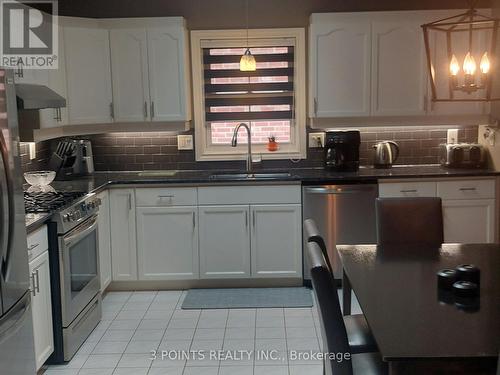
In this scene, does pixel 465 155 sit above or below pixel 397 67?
below

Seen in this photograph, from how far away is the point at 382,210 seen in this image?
129 inches

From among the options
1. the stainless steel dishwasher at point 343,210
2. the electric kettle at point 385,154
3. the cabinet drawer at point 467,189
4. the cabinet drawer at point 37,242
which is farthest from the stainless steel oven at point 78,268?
the cabinet drawer at point 467,189

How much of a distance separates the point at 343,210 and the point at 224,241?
0.96m

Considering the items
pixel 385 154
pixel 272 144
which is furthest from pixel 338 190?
pixel 272 144

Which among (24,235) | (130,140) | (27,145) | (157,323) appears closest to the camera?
(24,235)

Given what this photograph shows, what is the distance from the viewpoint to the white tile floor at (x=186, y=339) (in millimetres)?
3400

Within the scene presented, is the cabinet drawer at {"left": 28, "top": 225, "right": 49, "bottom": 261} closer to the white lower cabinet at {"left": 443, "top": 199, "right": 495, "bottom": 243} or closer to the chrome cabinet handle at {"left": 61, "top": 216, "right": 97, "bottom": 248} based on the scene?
the chrome cabinet handle at {"left": 61, "top": 216, "right": 97, "bottom": 248}

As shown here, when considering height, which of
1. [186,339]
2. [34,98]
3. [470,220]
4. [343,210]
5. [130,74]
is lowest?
[186,339]

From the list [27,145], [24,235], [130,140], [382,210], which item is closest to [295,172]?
[130,140]

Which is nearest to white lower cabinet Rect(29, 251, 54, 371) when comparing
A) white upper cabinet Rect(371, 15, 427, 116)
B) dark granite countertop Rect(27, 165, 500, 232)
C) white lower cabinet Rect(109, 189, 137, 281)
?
dark granite countertop Rect(27, 165, 500, 232)

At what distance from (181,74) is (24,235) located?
2.32 meters

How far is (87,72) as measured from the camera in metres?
4.65

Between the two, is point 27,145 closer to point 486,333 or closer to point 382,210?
point 382,210

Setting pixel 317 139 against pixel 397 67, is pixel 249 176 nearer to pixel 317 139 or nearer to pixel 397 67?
pixel 317 139
